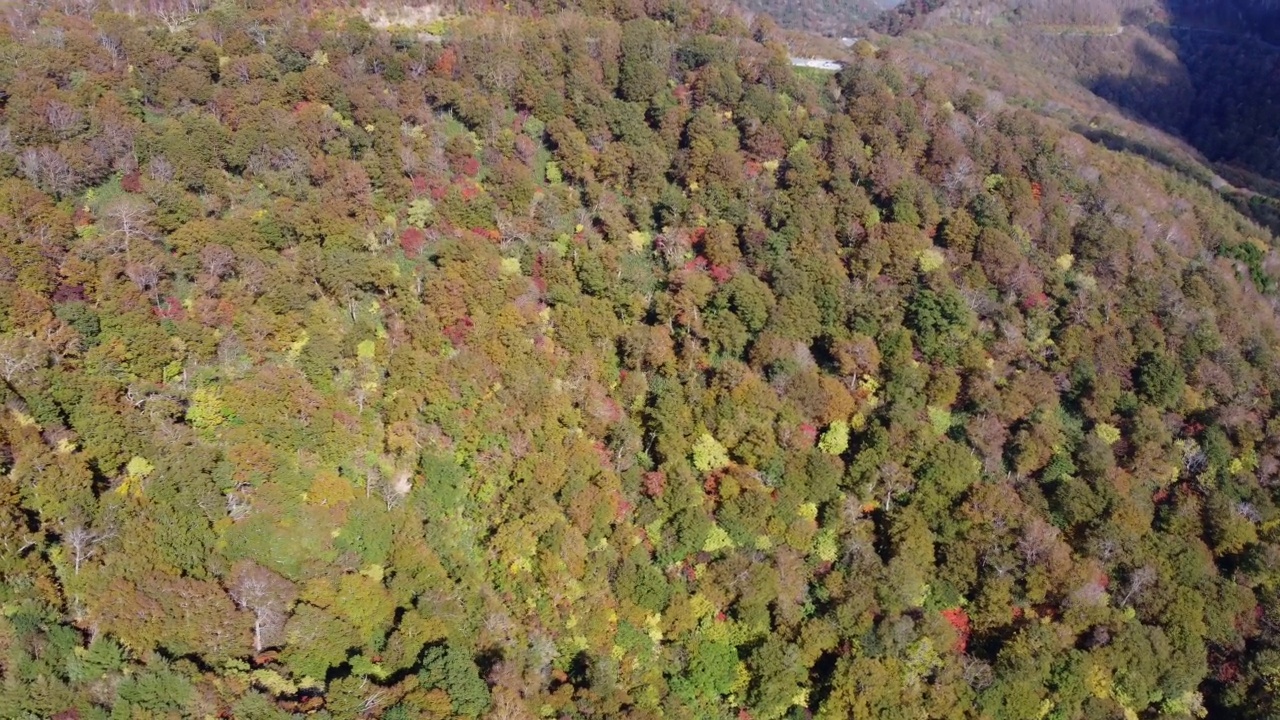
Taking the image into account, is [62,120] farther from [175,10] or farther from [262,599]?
[262,599]

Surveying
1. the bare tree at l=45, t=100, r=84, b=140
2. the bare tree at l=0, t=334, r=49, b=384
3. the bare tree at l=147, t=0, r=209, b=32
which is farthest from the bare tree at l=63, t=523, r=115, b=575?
the bare tree at l=147, t=0, r=209, b=32

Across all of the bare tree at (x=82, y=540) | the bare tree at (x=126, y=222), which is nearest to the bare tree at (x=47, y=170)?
the bare tree at (x=126, y=222)

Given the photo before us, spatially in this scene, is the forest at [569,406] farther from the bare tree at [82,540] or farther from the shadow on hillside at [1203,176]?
the shadow on hillside at [1203,176]

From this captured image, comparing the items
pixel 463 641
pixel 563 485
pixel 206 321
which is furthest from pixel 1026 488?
pixel 206 321

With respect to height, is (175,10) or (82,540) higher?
(175,10)

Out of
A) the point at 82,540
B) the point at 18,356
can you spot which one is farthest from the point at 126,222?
the point at 82,540

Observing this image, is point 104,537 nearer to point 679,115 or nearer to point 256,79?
point 256,79

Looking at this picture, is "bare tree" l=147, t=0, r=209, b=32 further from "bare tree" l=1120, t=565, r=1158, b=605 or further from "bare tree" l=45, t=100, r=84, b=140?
"bare tree" l=1120, t=565, r=1158, b=605
